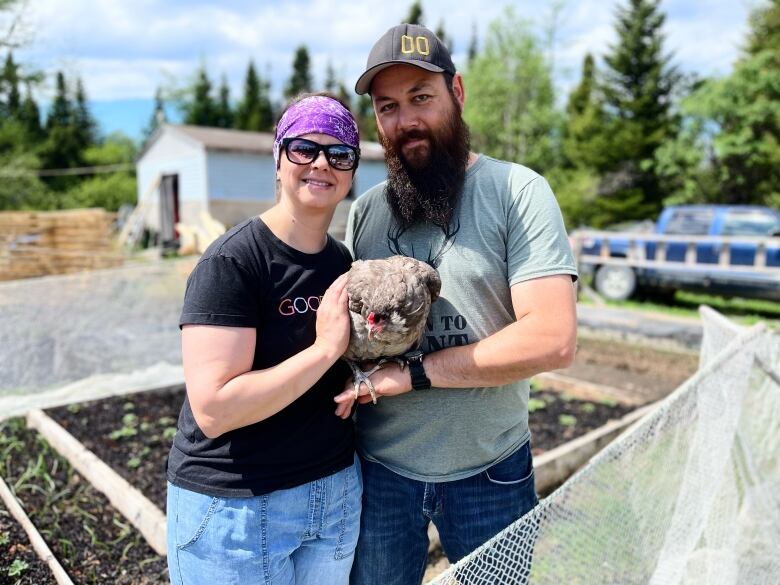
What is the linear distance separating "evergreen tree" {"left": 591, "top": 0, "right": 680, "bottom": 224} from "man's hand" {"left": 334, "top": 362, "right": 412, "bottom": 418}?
27.2 m

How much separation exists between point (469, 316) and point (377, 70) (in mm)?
924

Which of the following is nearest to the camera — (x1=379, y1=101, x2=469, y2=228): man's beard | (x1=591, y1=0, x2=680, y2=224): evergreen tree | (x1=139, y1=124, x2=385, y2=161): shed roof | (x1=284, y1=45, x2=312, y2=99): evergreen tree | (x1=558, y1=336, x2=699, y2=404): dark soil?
(x1=379, y1=101, x2=469, y2=228): man's beard

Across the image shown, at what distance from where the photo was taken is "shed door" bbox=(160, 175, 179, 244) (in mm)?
23645

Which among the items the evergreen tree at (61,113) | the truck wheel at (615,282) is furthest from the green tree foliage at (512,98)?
the evergreen tree at (61,113)

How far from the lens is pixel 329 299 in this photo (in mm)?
1683

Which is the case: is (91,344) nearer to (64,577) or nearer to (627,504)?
(64,577)

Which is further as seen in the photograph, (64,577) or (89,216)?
(89,216)

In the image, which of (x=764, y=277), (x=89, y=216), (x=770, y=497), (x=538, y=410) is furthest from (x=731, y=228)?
(x=89, y=216)

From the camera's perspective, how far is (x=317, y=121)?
1734mm

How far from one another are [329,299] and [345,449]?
1.75 ft

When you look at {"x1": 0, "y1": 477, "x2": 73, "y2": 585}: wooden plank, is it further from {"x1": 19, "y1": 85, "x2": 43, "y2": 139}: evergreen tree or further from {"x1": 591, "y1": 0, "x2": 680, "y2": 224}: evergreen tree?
A: {"x1": 19, "y1": 85, "x2": 43, "y2": 139}: evergreen tree

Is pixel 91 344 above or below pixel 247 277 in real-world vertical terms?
below

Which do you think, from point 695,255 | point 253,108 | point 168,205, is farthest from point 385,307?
point 253,108

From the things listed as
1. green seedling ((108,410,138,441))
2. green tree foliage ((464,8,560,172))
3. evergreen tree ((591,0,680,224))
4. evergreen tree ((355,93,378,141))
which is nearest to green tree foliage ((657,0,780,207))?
evergreen tree ((591,0,680,224))
